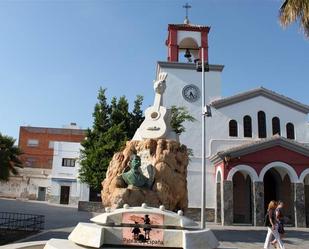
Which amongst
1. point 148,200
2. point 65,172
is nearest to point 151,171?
point 148,200

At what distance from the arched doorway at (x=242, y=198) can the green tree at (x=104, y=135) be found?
8965 millimetres

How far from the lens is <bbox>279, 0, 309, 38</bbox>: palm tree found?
1339 cm

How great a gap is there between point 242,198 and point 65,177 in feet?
77.8

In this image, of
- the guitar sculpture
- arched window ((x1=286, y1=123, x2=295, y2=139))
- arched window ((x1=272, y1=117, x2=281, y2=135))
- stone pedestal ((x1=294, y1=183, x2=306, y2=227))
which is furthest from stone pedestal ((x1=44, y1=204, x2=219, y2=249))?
arched window ((x1=286, y1=123, x2=295, y2=139))

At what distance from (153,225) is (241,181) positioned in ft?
71.8

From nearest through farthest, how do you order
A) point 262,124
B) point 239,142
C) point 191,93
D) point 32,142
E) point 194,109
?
point 239,142 → point 262,124 → point 194,109 → point 191,93 → point 32,142

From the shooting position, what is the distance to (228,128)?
31.3 metres

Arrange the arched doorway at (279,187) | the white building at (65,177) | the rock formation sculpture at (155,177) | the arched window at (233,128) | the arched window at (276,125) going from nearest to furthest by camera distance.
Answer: the rock formation sculpture at (155,177) → the arched doorway at (279,187) → the arched window at (276,125) → the arched window at (233,128) → the white building at (65,177)

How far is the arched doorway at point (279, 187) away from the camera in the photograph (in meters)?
28.9

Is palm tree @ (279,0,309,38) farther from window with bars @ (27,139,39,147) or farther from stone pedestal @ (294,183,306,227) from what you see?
window with bars @ (27,139,39,147)

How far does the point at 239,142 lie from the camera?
30656 mm

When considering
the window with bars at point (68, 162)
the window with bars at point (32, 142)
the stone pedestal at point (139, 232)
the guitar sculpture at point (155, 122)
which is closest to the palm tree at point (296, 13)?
the guitar sculpture at point (155, 122)

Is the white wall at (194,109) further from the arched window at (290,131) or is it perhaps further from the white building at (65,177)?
the white building at (65,177)

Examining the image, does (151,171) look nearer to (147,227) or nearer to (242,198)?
(147,227)
